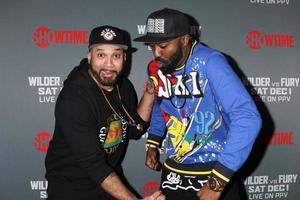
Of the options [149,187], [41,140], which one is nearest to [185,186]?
[149,187]

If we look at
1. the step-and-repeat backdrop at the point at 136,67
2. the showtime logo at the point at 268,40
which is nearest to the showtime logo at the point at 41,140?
the step-and-repeat backdrop at the point at 136,67

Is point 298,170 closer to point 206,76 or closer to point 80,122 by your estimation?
point 206,76

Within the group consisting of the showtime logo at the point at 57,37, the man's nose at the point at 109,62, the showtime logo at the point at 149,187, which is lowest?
the showtime logo at the point at 149,187

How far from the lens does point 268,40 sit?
2545 mm

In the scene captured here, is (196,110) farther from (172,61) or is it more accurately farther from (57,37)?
(57,37)

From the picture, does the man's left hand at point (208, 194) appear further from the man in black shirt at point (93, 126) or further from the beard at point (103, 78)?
the beard at point (103, 78)

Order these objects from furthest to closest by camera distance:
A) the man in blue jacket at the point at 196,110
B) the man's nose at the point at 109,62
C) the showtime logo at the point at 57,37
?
the showtime logo at the point at 57,37
the man's nose at the point at 109,62
the man in blue jacket at the point at 196,110

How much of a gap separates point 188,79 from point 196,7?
100 centimetres

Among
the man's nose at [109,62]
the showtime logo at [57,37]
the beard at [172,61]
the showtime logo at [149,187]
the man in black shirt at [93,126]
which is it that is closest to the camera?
the beard at [172,61]

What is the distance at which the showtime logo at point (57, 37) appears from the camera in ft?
7.47

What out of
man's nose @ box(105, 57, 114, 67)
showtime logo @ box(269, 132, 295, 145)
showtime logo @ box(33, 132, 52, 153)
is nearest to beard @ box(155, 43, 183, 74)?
man's nose @ box(105, 57, 114, 67)

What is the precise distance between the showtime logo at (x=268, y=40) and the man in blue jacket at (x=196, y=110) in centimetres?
102

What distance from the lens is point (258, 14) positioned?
252 cm

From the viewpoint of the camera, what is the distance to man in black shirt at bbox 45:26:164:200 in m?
1.67
